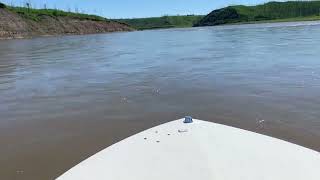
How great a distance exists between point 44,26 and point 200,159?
8158cm

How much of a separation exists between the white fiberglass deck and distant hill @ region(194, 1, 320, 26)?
564 ft

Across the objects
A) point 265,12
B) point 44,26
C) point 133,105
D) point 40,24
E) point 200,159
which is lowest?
point 133,105

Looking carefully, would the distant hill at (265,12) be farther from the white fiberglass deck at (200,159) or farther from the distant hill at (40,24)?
the white fiberglass deck at (200,159)

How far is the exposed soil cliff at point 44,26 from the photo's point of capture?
6906 centimetres

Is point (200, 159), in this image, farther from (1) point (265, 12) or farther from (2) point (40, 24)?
(1) point (265, 12)

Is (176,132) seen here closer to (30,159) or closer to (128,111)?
(30,159)

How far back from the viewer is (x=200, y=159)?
4.13 metres

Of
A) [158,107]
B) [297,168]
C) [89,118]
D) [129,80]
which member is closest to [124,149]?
[297,168]

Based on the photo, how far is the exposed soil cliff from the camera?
227 ft

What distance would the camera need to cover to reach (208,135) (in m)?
4.82

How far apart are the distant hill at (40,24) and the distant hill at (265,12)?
83.0 meters

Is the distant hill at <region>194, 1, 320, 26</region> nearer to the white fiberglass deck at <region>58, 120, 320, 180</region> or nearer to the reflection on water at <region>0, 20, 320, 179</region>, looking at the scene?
the reflection on water at <region>0, 20, 320, 179</region>

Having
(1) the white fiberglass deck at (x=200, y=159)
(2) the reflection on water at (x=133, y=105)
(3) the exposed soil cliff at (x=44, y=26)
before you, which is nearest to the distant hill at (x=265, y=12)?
(3) the exposed soil cliff at (x=44, y=26)

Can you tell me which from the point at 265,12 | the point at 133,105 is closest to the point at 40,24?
the point at 133,105
